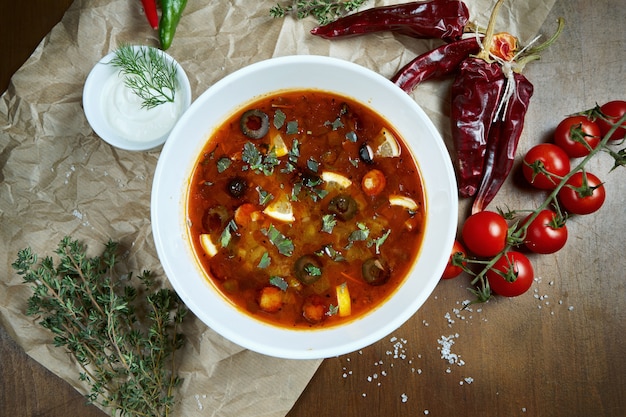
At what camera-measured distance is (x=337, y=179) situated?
9.84 ft

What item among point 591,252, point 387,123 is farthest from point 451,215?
point 591,252

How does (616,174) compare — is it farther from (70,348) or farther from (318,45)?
(70,348)

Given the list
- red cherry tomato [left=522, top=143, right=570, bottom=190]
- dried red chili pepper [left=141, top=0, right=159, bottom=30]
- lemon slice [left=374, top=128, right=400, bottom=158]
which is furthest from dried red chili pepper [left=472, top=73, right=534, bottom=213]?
dried red chili pepper [left=141, top=0, right=159, bottom=30]

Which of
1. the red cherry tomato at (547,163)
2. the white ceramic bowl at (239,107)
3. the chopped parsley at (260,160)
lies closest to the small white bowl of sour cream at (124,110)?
the white ceramic bowl at (239,107)

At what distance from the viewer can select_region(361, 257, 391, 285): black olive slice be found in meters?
2.97

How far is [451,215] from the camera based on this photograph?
2877mm

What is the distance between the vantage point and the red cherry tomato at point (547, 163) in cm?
332

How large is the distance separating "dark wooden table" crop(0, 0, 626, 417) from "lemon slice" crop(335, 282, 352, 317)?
60 cm

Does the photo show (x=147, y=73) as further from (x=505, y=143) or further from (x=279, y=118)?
(x=505, y=143)

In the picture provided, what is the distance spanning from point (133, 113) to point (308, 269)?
4.33 feet

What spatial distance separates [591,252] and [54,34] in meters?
3.37

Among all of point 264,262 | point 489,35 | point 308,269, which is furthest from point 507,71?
point 264,262

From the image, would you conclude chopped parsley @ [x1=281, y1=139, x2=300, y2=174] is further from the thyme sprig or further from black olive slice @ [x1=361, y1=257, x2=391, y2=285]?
the thyme sprig

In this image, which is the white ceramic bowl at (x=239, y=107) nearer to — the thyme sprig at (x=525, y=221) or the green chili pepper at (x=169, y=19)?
the thyme sprig at (x=525, y=221)
